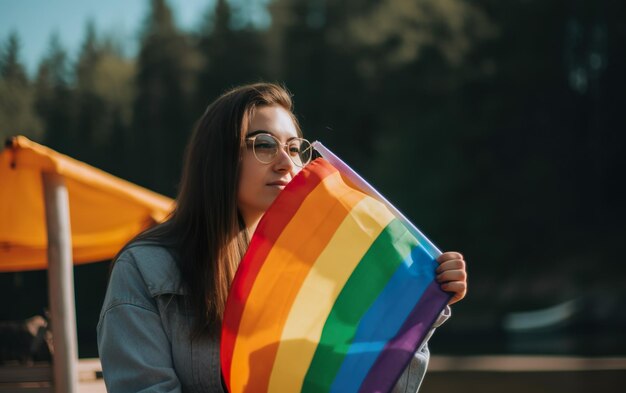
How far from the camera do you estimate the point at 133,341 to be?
5.53ft

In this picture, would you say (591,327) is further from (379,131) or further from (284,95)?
(284,95)

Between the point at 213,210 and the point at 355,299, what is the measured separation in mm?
332

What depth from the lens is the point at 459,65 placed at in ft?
94.8

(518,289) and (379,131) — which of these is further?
(379,131)

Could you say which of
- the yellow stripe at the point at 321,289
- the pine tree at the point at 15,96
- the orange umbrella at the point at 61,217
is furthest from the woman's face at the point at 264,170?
the pine tree at the point at 15,96

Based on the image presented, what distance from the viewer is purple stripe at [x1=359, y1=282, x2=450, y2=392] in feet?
5.65

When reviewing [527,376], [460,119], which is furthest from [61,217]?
[460,119]

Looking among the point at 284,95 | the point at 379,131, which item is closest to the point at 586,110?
the point at 379,131

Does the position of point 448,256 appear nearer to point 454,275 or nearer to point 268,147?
point 454,275

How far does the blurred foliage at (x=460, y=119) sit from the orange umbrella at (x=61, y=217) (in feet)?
64.4

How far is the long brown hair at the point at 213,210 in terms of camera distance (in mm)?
1791

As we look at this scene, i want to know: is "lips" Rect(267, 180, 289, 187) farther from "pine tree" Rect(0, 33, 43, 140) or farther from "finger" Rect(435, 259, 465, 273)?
"pine tree" Rect(0, 33, 43, 140)

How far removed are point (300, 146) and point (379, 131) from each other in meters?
27.8

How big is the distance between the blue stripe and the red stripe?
8.4 inches
